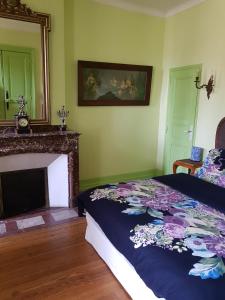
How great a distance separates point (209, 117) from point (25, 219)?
2.87 m

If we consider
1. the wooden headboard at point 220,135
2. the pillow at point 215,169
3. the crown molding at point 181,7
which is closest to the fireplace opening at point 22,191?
the pillow at point 215,169

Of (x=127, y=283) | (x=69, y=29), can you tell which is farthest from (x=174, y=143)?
(x=127, y=283)

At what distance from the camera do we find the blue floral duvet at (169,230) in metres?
1.30

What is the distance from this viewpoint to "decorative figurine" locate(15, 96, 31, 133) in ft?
10.1

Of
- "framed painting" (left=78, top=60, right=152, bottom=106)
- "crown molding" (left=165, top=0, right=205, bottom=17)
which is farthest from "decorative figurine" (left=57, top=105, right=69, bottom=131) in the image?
"crown molding" (left=165, top=0, right=205, bottom=17)

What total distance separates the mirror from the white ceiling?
3.98 feet

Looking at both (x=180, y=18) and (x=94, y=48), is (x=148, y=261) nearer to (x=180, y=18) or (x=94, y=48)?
(x=94, y=48)

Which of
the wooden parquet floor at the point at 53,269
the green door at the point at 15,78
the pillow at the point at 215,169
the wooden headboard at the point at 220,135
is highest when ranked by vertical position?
the green door at the point at 15,78

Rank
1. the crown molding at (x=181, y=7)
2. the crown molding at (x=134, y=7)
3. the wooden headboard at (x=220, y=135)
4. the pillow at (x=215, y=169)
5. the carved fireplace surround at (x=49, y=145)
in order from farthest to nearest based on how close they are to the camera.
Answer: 1. the crown molding at (x=134, y=7)
2. the crown molding at (x=181, y=7)
3. the wooden headboard at (x=220, y=135)
4. the carved fireplace surround at (x=49, y=145)
5. the pillow at (x=215, y=169)

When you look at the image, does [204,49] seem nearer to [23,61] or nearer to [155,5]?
[155,5]

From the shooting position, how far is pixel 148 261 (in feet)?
4.90

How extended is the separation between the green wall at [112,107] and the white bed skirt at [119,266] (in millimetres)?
1667

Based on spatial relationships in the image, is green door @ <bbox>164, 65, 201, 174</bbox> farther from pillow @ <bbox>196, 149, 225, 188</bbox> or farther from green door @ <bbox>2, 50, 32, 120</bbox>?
green door @ <bbox>2, 50, 32, 120</bbox>

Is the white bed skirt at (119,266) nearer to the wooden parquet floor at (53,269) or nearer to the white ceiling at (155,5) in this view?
the wooden parquet floor at (53,269)
